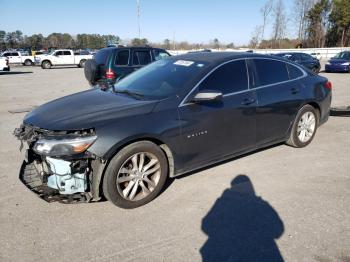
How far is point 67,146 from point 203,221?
1.58 metres

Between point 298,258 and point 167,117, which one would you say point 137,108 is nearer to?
point 167,117

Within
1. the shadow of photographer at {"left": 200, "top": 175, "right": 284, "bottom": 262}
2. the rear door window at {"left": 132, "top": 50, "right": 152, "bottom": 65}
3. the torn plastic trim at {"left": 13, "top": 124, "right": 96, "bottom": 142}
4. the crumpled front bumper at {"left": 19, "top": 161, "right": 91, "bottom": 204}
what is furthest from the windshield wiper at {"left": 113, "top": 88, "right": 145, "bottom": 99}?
the rear door window at {"left": 132, "top": 50, "right": 152, "bottom": 65}

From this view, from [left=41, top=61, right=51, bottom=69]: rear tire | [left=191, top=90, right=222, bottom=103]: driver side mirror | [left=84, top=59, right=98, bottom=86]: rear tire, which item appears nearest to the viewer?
[left=191, top=90, right=222, bottom=103]: driver side mirror

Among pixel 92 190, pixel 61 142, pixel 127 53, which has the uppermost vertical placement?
pixel 127 53

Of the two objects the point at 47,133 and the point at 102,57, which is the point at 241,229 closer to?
the point at 47,133

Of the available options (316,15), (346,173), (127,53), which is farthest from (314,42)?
(346,173)

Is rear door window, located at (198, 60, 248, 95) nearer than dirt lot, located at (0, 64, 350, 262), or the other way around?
dirt lot, located at (0, 64, 350, 262)

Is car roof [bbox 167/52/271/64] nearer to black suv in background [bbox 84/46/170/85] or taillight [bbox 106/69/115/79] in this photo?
black suv in background [bbox 84/46/170/85]

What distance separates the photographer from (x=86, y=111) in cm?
360

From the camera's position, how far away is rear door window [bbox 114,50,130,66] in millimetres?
10195

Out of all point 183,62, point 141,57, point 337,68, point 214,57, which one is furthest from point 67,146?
point 337,68

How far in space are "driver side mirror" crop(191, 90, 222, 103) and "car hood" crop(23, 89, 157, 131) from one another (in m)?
0.52

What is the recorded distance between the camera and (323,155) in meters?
5.25

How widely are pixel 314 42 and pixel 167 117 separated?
71156mm
